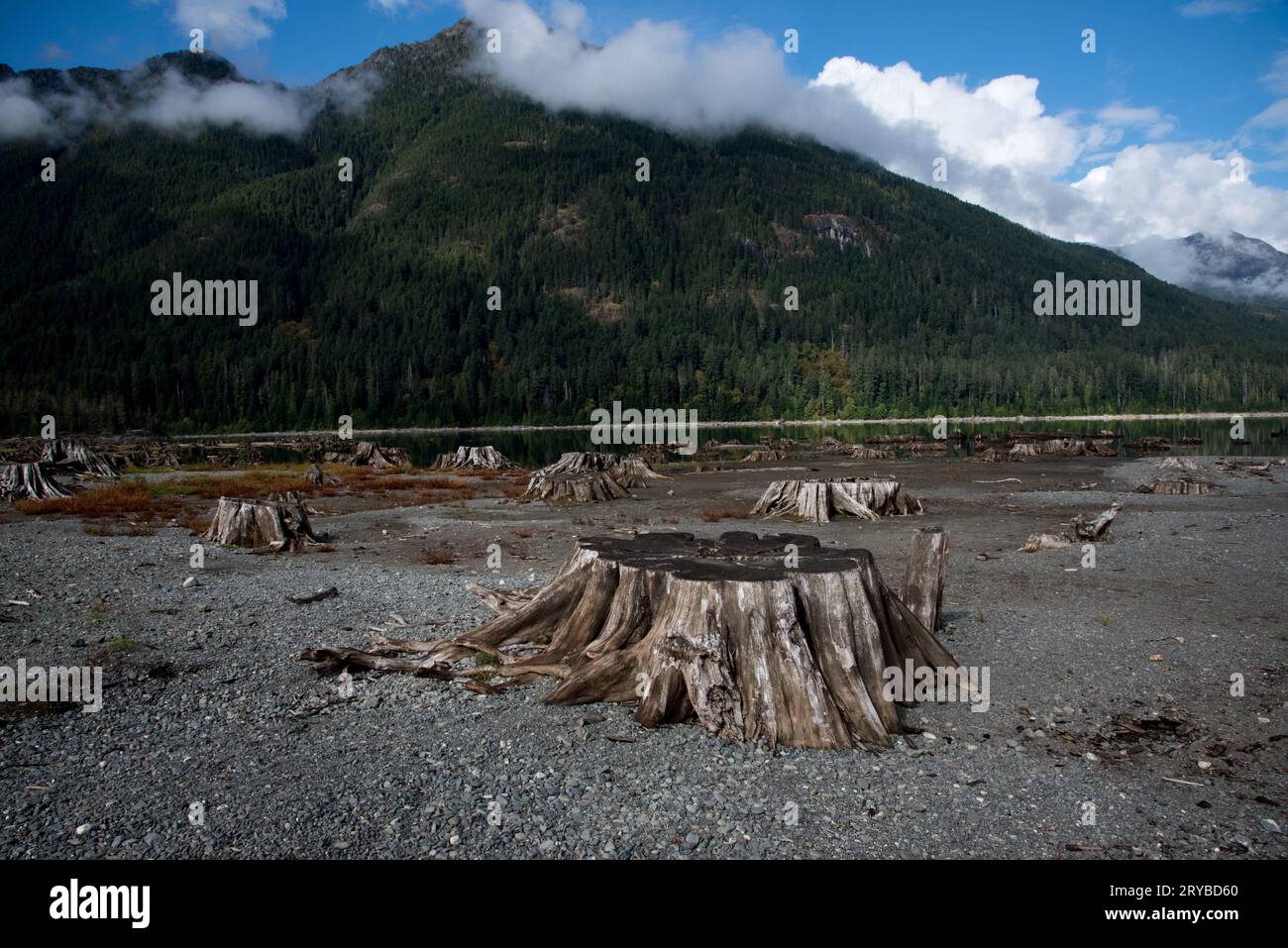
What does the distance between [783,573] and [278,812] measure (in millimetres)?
4540

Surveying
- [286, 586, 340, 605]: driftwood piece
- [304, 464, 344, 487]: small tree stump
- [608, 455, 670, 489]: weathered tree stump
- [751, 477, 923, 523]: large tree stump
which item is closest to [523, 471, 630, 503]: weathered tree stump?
[608, 455, 670, 489]: weathered tree stump

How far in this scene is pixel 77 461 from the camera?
40.0 metres

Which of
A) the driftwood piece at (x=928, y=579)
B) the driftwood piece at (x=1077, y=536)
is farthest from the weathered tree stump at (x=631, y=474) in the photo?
→ the driftwood piece at (x=928, y=579)

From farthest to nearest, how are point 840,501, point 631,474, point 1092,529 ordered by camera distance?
1. point 631,474
2. point 840,501
3. point 1092,529

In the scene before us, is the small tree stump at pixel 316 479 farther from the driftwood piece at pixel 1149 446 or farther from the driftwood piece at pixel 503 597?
the driftwood piece at pixel 1149 446

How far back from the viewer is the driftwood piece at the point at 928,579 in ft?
34.3

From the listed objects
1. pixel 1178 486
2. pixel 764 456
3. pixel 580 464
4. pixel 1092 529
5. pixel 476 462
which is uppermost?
pixel 764 456

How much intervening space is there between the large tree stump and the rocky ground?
1069 centimetres

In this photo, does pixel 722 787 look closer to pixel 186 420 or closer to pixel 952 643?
pixel 952 643

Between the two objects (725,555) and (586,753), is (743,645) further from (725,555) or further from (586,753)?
(725,555)

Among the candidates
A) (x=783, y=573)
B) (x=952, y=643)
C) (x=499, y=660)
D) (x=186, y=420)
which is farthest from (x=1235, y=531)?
(x=186, y=420)


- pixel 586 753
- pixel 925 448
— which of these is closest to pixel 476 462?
pixel 925 448

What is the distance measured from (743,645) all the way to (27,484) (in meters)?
31.5

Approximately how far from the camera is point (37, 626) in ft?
33.9
